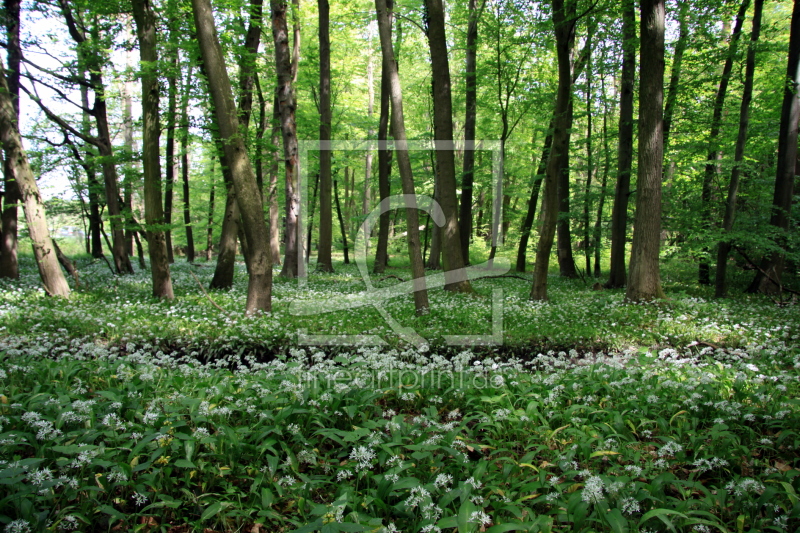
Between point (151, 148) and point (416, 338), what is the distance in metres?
7.75

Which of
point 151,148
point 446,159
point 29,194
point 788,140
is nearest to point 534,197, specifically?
point 446,159

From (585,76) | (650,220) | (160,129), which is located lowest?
(650,220)

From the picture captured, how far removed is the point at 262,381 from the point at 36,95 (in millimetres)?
15406

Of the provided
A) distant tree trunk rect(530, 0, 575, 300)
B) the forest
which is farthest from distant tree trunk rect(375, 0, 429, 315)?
distant tree trunk rect(530, 0, 575, 300)

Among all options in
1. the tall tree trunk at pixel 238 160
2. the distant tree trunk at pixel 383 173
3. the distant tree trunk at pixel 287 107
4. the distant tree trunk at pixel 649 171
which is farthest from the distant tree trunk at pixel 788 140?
the distant tree trunk at pixel 287 107

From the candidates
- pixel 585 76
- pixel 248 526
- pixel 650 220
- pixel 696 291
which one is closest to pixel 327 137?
pixel 585 76

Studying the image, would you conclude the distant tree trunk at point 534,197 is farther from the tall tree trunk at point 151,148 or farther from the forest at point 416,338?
the tall tree trunk at point 151,148

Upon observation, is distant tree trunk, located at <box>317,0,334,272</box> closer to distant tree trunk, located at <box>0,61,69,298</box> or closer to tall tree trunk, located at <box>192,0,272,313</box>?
tall tree trunk, located at <box>192,0,272,313</box>

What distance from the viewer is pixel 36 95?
Answer: 13.8 meters

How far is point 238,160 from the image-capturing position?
27.6 ft

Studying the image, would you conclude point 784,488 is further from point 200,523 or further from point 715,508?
point 200,523

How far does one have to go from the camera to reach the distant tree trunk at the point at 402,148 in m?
8.84

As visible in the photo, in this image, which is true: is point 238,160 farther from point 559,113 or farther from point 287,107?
point 559,113

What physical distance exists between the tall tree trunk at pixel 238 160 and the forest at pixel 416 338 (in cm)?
5
